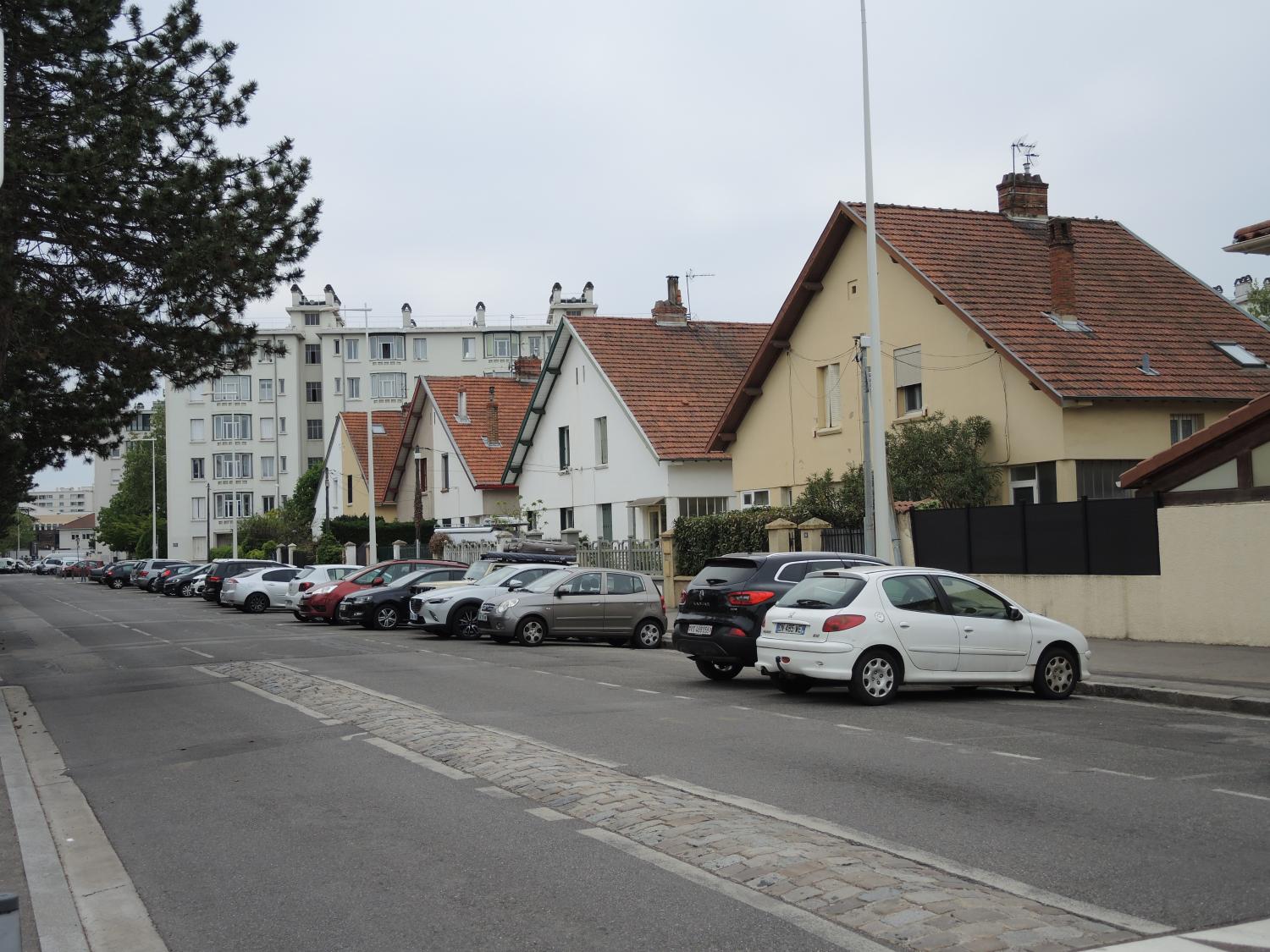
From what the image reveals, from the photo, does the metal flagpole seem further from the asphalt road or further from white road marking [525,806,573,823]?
white road marking [525,806,573,823]

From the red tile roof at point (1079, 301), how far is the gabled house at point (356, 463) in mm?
37771

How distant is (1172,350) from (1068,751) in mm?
17402

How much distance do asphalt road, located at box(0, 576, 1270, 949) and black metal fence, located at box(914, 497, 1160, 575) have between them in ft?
18.3

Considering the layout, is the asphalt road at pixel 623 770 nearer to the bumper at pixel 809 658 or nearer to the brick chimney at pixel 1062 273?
the bumper at pixel 809 658

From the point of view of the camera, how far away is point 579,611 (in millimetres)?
24547

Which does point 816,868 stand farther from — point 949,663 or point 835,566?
point 835,566

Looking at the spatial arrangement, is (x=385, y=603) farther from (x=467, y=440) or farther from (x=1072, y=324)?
(x=467, y=440)

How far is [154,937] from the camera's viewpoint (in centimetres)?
616

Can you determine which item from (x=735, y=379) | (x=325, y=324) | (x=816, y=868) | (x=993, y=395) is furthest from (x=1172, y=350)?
(x=325, y=324)

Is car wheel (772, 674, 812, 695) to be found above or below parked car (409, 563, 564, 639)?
below

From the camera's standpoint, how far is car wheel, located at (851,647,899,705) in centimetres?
1416

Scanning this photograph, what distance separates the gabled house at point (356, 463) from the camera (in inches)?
2594

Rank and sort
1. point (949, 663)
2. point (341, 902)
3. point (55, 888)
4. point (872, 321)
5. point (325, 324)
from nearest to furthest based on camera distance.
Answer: point (341, 902) < point (55, 888) < point (949, 663) < point (872, 321) < point (325, 324)

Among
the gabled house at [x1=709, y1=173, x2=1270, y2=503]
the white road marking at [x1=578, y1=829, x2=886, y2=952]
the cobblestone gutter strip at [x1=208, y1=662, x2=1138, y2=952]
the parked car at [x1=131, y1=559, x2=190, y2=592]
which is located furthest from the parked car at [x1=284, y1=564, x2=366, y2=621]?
the parked car at [x1=131, y1=559, x2=190, y2=592]
